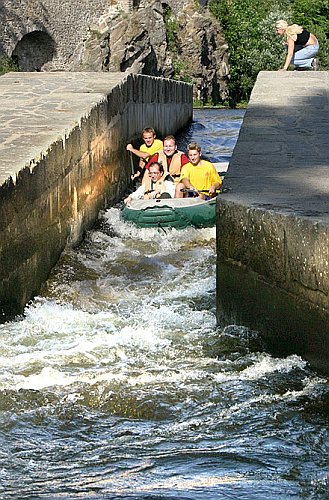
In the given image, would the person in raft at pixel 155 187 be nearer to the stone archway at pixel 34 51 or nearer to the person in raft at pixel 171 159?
the person in raft at pixel 171 159

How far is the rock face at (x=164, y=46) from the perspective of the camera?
37.4 meters

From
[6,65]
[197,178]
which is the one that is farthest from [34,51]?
[197,178]

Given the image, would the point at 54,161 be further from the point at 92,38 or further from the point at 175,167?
the point at 92,38

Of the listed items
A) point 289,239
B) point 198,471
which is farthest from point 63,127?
point 198,471

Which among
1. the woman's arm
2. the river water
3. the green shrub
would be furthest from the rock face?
the river water

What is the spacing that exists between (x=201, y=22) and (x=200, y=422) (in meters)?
41.8

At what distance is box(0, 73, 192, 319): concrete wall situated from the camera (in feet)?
25.8

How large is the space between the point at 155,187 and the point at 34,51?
2687 cm

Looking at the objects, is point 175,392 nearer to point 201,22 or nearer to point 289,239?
point 289,239

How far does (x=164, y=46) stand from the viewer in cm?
4141

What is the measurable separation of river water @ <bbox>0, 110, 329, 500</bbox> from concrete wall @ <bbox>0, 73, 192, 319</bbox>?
44 centimetres

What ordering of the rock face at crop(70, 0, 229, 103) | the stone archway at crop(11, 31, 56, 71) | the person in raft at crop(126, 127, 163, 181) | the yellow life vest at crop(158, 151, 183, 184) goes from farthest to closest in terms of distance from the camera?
the rock face at crop(70, 0, 229, 103)
the stone archway at crop(11, 31, 56, 71)
the person in raft at crop(126, 127, 163, 181)
the yellow life vest at crop(158, 151, 183, 184)

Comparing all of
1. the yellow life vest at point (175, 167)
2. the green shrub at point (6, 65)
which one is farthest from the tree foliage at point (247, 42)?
the yellow life vest at point (175, 167)

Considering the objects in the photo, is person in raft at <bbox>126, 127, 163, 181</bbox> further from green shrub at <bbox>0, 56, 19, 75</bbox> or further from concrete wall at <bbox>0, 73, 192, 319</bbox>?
green shrub at <bbox>0, 56, 19, 75</bbox>
